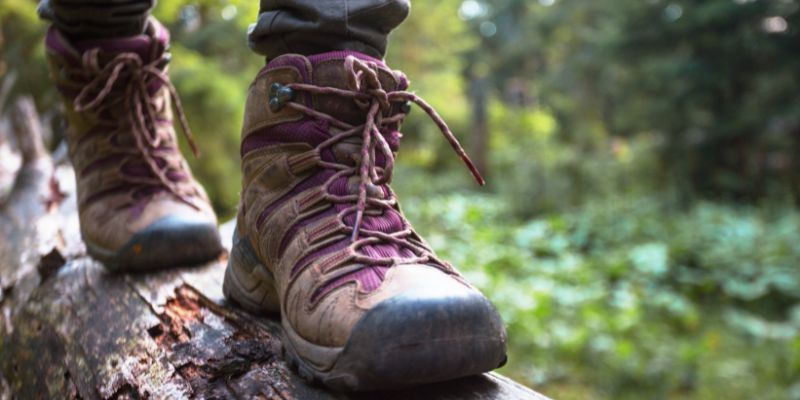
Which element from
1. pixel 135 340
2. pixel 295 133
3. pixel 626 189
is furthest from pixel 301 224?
pixel 626 189

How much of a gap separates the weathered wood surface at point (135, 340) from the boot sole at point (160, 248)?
0.03 metres

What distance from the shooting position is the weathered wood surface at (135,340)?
96cm

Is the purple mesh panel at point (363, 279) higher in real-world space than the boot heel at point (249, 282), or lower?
higher

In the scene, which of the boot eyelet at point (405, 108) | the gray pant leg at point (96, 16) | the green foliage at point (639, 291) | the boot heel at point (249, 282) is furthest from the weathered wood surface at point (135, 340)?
the green foliage at point (639, 291)

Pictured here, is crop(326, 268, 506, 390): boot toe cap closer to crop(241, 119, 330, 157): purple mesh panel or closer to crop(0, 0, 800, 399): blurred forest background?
crop(241, 119, 330, 157): purple mesh panel

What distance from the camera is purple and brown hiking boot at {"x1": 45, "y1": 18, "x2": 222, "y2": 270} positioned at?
1481 millimetres

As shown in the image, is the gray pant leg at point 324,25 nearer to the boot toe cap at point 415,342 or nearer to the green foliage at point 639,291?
the boot toe cap at point 415,342

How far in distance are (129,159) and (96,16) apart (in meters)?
0.35

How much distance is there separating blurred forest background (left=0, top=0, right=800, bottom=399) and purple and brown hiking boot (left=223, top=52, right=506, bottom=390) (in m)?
0.49

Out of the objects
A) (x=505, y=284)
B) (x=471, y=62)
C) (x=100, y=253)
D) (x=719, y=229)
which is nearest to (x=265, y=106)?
(x=100, y=253)

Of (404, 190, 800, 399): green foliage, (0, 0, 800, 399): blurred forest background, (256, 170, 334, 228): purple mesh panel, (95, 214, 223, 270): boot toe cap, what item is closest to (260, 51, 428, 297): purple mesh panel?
(256, 170, 334, 228): purple mesh panel

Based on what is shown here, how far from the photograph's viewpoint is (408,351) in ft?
2.65

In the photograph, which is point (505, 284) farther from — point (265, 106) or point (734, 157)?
point (734, 157)

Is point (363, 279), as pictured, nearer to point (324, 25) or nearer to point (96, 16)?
point (324, 25)
